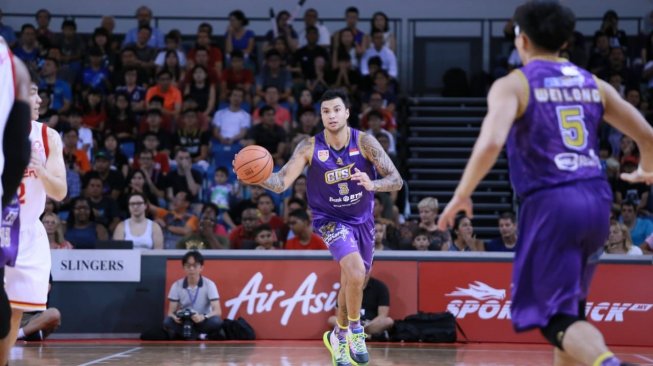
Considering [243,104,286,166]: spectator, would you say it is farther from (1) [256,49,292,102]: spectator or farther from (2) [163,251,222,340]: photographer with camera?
(2) [163,251,222,340]: photographer with camera

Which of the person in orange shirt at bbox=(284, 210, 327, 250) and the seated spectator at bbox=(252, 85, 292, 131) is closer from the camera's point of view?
the person in orange shirt at bbox=(284, 210, 327, 250)

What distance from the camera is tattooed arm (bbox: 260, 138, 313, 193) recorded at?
27.9ft

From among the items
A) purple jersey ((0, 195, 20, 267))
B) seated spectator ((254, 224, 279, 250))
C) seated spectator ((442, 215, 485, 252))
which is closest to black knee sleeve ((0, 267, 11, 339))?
purple jersey ((0, 195, 20, 267))

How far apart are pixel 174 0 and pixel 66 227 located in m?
7.98

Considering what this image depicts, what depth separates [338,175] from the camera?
8.66m

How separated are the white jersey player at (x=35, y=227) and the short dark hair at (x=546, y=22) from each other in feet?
9.79

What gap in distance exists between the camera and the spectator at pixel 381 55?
17.7 meters

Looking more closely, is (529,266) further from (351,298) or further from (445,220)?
(351,298)

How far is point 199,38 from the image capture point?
17609mm

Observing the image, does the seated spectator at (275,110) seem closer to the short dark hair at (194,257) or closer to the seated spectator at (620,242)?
the short dark hair at (194,257)

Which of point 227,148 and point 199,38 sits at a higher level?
point 199,38

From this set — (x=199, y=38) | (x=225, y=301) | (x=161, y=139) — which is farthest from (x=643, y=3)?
(x=225, y=301)

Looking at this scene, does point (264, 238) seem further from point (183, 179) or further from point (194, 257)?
point (183, 179)

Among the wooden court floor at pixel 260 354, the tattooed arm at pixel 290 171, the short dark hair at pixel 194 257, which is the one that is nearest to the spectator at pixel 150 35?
the short dark hair at pixel 194 257
